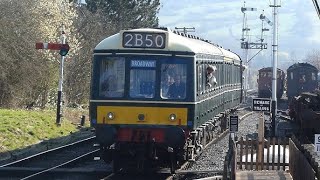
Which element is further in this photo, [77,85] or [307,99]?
[77,85]

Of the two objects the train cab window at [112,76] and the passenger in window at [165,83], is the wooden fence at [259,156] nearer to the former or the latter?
the passenger in window at [165,83]

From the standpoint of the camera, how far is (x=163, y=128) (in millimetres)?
13664

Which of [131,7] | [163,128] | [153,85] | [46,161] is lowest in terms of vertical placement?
[46,161]

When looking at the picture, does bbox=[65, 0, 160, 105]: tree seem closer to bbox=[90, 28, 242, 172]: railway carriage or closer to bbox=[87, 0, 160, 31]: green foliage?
bbox=[87, 0, 160, 31]: green foliage

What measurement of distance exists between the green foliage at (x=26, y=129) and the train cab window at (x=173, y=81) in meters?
7.07

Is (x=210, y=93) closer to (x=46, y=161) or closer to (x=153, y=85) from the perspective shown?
(x=153, y=85)

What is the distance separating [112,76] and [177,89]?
1.46 metres

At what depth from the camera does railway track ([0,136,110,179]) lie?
47.1 feet

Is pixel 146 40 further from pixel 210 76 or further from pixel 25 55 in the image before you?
pixel 25 55

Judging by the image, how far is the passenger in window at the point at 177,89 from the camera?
13805 millimetres

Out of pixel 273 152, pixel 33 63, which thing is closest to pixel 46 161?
pixel 273 152

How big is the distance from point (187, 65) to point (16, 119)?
1130 cm

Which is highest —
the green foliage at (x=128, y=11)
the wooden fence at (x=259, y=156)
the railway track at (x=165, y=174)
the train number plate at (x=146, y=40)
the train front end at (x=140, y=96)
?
the green foliage at (x=128, y=11)

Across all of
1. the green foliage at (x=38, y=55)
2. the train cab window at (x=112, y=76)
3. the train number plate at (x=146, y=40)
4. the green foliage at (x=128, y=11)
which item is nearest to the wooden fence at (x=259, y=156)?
the train number plate at (x=146, y=40)
